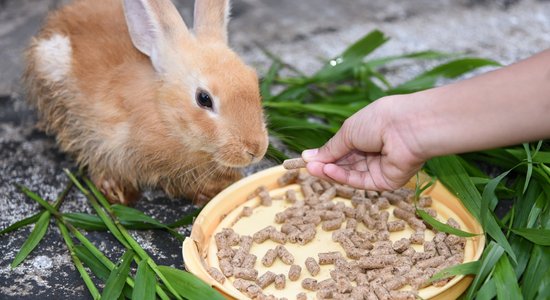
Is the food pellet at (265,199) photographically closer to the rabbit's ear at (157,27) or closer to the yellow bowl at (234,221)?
the yellow bowl at (234,221)

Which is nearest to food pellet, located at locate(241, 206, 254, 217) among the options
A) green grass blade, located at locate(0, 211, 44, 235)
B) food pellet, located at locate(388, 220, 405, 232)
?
food pellet, located at locate(388, 220, 405, 232)

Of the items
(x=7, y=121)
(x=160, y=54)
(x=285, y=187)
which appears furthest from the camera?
(x=7, y=121)

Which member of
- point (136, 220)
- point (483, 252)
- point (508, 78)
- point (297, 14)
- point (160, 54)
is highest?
point (508, 78)

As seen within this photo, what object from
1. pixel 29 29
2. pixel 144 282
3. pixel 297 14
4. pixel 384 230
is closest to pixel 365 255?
pixel 384 230

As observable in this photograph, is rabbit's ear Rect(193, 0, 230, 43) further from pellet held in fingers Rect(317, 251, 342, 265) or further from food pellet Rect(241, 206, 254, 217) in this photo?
pellet held in fingers Rect(317, 251, 342, 265)

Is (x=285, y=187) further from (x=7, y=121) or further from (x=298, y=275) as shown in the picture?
(x=7, y=121)
